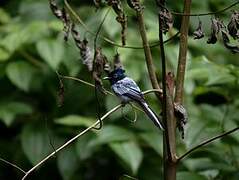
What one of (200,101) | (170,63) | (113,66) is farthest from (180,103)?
(200,101)

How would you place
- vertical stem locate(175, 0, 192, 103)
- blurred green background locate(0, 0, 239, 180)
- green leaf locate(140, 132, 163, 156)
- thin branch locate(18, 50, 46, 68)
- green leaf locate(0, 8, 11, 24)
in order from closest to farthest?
vertical stem locate(175, 0, 192, 103), blurred green background locate(0, 0, 239, 180), green leaf locate(140, 132, 163, 156), thin branch locate(18, 50, 46, 68), green leaf locate(0, 8, 11, 24)

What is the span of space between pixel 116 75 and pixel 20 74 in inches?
43.3

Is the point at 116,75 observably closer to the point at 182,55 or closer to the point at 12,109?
the point at 182,55

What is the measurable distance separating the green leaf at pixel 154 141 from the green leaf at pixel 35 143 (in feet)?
1.21

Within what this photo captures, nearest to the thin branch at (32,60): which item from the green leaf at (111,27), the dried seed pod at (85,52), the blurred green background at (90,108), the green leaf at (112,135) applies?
the blurred green background at (90,108)

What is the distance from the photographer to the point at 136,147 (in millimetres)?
2092

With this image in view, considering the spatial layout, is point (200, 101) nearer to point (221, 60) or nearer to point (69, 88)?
point (221, 60)

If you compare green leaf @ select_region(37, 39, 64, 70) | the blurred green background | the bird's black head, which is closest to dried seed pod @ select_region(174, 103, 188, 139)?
the bird's black head

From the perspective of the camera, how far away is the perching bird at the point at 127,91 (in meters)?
1.19

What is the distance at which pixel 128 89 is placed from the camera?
1.20 meters

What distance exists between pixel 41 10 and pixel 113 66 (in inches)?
58.6

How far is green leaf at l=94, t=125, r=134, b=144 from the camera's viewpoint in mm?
→ 2068

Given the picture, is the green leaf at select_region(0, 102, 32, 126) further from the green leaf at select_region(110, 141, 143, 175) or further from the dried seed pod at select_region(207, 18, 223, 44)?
the dried seed pod at select_region(207, 18, 223, 44)

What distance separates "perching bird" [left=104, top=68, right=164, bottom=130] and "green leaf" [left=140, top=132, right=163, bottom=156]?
3.04 feet
